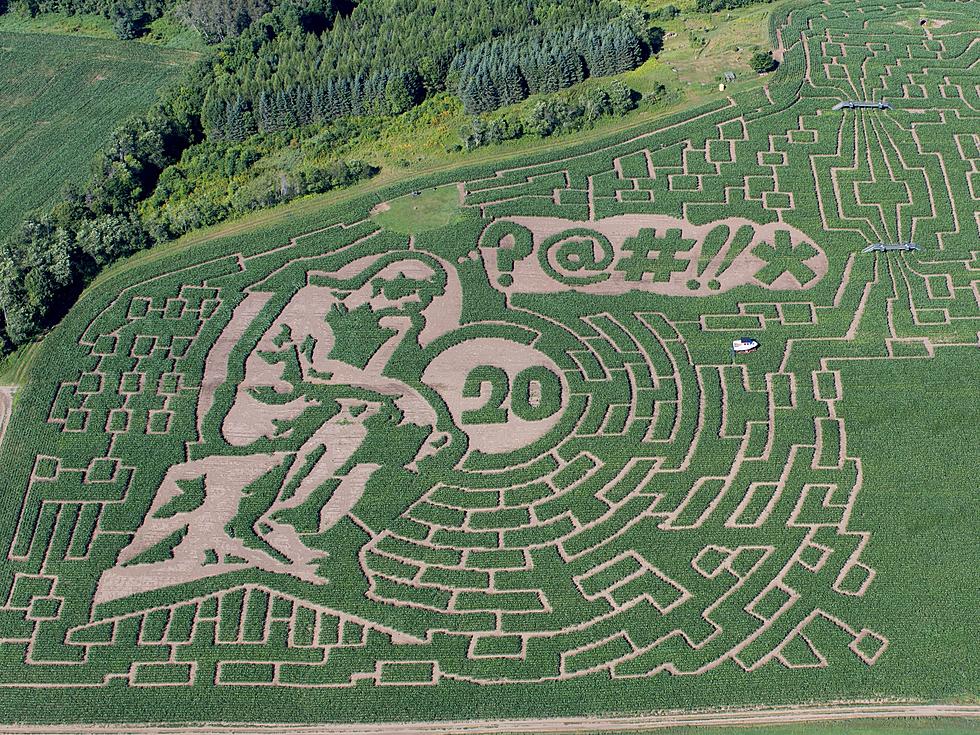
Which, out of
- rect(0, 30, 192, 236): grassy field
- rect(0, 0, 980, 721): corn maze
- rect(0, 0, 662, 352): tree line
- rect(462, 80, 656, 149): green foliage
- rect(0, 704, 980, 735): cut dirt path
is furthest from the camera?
rect(0, 30, 192, 236): grassy field

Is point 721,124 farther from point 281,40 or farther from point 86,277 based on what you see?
point 86,277

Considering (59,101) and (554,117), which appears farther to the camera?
(59,101)

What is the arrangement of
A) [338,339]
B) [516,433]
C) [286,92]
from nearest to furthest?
[516,433] → [338,339] → [286,92]

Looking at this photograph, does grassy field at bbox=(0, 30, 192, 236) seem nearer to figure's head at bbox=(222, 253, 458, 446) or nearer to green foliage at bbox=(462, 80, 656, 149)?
figure's head at bbox=(222, 253, 458, 446)

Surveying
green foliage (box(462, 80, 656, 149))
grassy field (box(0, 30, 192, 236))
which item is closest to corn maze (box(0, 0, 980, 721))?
green foliage (box(462, 80, 656, 149))

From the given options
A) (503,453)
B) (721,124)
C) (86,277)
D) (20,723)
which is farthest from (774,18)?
(20,723)

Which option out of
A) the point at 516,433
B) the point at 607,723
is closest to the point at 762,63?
the point at 516,433

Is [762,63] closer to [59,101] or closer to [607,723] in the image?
[607,723]
